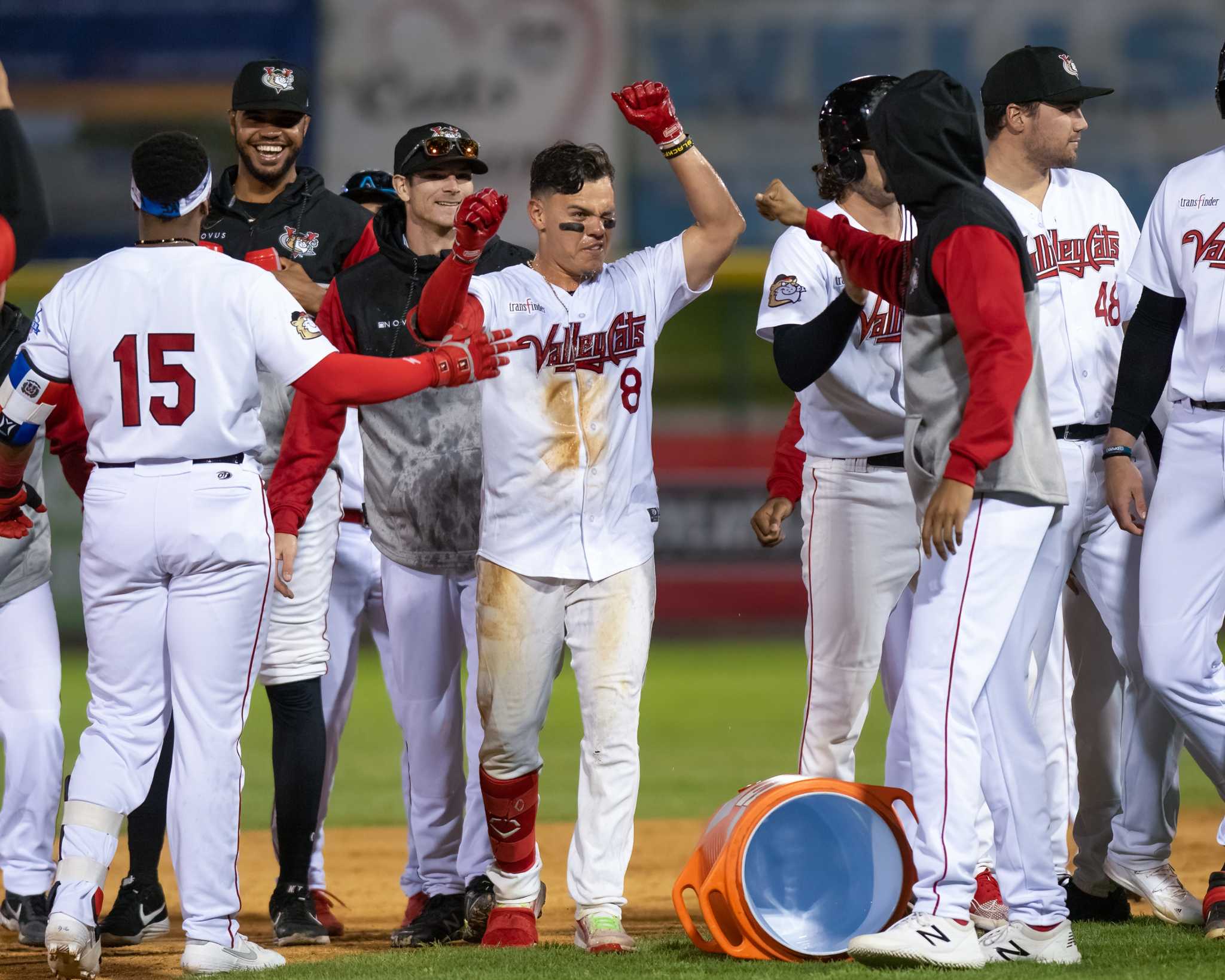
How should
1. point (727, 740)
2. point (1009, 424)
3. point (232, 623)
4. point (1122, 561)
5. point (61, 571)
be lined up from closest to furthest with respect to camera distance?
point (1009, 424), point (232, 623), point (1122, 561), point (727, 740), point (61, 571)

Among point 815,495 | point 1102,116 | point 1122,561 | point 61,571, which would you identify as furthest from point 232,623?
point 1102,116

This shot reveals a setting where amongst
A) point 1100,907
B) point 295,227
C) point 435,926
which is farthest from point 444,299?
point 1100,907

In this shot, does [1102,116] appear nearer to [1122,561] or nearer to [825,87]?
Result: [825,87]

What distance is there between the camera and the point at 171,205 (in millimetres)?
4246

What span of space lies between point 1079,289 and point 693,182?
1129 millimetres

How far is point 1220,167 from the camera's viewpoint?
4445 mm

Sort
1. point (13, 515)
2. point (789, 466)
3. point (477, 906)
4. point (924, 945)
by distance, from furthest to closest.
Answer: point (789, 466)
point (477, 906)
point (13, 515)
point (924, 945)

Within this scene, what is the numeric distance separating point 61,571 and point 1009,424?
13543mm

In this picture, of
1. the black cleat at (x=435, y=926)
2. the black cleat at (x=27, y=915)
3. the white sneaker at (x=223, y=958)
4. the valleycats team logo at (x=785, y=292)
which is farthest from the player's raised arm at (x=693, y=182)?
the black cleat at (x=27, y=915)

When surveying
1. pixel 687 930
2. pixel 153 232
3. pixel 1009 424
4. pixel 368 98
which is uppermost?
pixel 368 98

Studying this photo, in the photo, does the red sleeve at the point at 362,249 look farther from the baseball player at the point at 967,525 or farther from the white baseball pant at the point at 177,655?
the baseball player at the point at 967,525

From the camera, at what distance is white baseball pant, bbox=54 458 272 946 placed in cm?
411

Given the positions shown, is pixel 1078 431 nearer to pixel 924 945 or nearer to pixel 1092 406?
pixel 1092 406

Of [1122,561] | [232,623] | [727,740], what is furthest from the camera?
[727,740]
